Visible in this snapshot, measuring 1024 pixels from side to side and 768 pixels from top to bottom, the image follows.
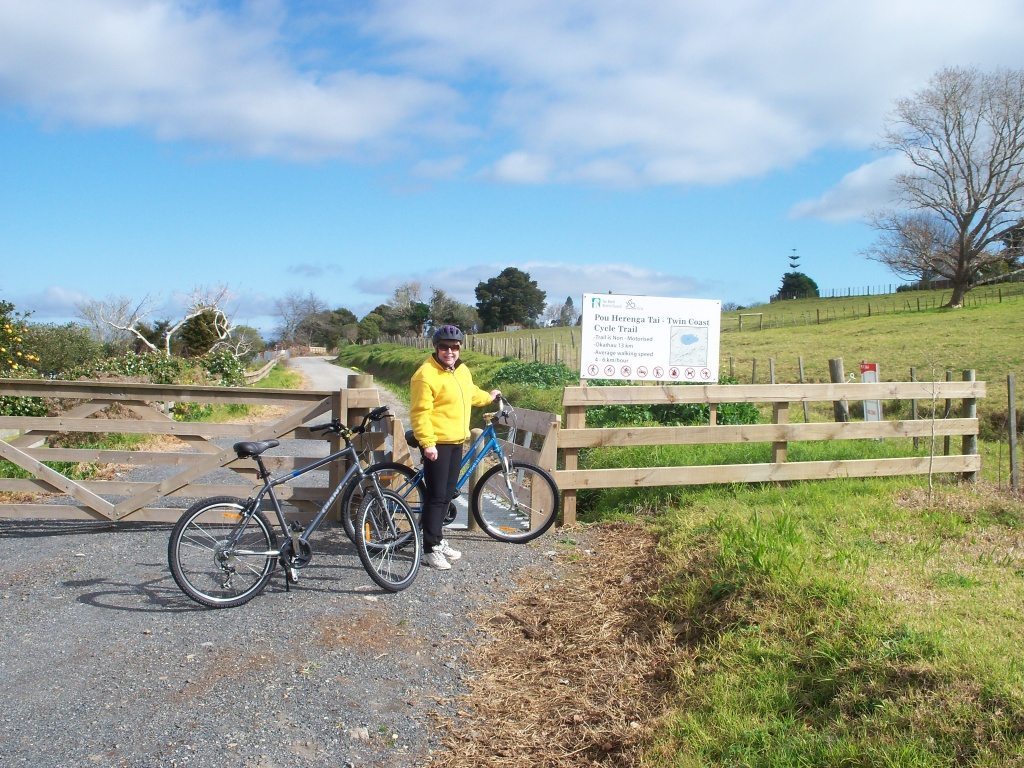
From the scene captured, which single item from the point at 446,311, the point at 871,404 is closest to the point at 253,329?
the point at 446,311

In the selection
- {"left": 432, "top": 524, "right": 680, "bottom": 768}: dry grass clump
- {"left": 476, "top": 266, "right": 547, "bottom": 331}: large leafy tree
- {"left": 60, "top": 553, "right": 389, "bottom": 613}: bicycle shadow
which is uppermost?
{"left": 476, "top": 266, "right": 547, "bottom": 331}: large leafy tree

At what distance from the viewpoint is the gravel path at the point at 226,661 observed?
364 cm

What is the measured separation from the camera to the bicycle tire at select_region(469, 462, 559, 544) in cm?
700

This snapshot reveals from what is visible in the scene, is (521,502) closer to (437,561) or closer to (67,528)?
(437,561)

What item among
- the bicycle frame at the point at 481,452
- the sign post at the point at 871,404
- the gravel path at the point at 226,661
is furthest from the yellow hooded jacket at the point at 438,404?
the sign post at the point at 871,404

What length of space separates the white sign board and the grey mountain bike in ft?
14.1

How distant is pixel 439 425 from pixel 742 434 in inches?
122

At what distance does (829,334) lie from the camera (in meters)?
44.4

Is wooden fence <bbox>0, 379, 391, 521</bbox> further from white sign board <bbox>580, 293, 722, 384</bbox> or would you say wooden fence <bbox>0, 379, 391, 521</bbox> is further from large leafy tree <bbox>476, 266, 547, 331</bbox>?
large leafy tree <bbox>476, 266, 547, 331</bbox>

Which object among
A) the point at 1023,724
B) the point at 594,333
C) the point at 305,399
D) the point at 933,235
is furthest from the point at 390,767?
the point at 933,235

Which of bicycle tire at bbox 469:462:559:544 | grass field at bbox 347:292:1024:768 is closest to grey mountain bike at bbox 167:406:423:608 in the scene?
bicycle tire at bbox 469:462:559:544

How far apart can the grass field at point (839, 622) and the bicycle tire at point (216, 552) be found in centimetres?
248

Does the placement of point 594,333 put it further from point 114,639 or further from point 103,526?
point 114,639

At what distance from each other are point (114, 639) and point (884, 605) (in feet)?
13.8
